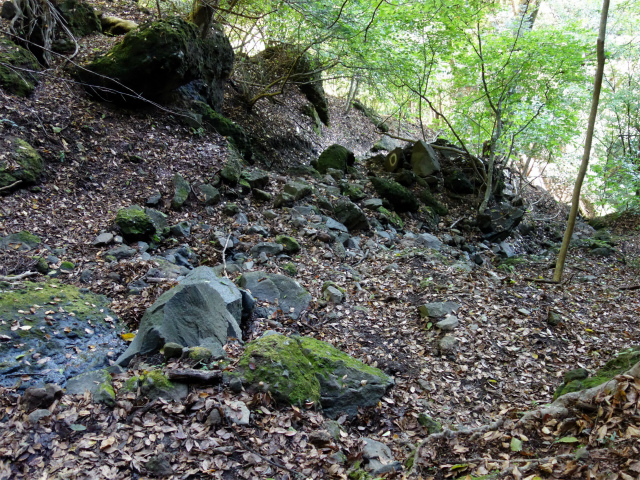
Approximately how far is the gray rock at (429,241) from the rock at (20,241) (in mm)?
6792

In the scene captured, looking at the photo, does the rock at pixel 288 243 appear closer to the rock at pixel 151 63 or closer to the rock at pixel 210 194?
the rock at pixel 210 194

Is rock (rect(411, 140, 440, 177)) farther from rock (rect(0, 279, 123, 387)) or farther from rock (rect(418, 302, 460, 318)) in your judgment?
rock (rect(0, 279, 123, 387))

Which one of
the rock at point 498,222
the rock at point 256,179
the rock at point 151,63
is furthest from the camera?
the rock at point 498,222

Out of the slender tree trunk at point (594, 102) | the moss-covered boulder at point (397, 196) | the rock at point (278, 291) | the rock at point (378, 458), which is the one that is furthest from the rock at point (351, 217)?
the rock at point (378, 458)

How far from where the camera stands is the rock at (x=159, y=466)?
8.20 feet

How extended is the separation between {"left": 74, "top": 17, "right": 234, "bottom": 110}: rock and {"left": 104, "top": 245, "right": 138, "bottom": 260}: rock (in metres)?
3.44

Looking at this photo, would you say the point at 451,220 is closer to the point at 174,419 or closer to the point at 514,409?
the point at 514,409

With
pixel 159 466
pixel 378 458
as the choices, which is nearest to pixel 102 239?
pixel 159 466

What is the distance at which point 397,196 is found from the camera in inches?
386

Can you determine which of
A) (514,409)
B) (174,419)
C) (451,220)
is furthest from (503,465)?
(451,220)

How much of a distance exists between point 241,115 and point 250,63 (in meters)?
2.35

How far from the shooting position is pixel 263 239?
6.80 meters

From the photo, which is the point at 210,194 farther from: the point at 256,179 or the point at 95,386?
the point at 95,386

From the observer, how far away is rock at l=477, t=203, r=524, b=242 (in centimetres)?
1013
